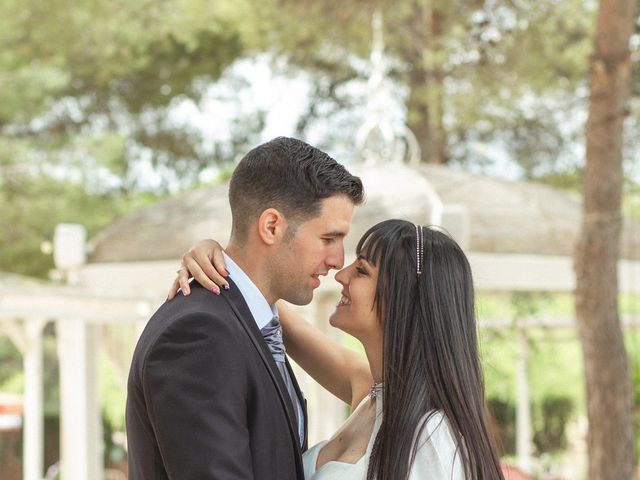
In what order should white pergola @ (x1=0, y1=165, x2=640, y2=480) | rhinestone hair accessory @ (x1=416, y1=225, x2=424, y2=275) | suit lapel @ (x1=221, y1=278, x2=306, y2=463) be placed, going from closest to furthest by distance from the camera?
suit lapel @ (x1=221, y1=278, x2=306, y2=463) < rhinestone hair accessory @ (x1=416, y1=225, x2=424, y2=275) < white pergola @ (x1=0, y1=165, x2=640, y2=480)

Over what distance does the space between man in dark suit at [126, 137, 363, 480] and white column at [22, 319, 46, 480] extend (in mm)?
5979

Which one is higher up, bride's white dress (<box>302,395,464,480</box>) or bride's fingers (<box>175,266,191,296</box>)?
bride's fingers (<box>175,266,191,296</box>)

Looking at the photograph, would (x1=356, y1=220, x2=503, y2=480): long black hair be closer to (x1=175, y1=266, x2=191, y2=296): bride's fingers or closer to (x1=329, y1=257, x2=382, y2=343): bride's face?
(x1=329, y1=257, x2=382, y2=343): bride's face

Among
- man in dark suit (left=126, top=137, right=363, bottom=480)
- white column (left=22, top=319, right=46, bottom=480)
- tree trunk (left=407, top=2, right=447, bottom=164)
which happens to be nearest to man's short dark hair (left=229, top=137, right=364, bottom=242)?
man in dark suit (left=126, top=137, right=363, bottom=480)

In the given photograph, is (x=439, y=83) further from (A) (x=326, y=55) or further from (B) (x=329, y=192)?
(B) (x=329, y=192)

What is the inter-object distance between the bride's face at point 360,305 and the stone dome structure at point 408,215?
290 cm

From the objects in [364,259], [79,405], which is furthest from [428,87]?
[364,259]

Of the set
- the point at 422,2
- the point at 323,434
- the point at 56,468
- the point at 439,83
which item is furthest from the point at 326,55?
the point at 323,434

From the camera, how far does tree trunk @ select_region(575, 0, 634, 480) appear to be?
23.5 feet

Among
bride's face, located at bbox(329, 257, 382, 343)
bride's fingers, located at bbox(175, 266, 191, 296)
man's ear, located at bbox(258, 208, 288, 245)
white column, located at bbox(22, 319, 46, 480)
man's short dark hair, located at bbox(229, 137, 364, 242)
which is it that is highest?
man's short dark hair, located at bbox(229, 137, 364, 242)

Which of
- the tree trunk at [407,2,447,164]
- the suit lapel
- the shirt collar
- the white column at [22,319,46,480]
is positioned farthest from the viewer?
the tree trunk at [407,2,447,164]

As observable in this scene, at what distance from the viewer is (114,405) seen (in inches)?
630

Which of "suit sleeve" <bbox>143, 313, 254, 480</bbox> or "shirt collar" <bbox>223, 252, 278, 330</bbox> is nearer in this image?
"suit sleeve" <bbox>143, 313, 254, 480</bbox>

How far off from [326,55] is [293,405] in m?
13.4
